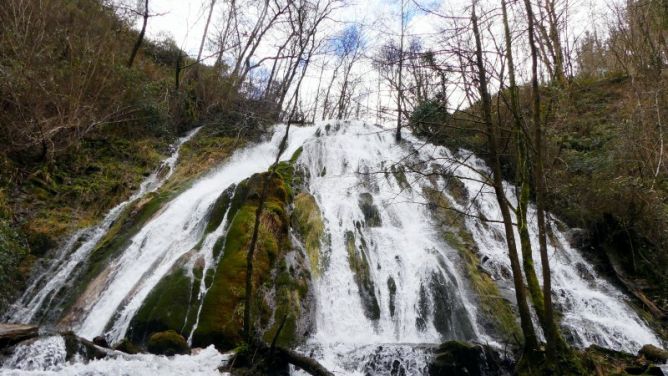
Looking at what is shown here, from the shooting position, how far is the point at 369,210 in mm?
11461

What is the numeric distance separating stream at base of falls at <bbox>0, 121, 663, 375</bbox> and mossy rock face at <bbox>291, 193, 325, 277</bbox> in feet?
0.53

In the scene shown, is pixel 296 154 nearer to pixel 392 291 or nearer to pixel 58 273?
pixel 392 291

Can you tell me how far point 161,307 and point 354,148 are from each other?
10595mm

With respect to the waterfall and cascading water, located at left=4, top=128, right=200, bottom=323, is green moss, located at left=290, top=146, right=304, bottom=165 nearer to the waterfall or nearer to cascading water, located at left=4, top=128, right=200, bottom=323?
the waterfall

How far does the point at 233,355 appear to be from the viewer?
5.57 metres

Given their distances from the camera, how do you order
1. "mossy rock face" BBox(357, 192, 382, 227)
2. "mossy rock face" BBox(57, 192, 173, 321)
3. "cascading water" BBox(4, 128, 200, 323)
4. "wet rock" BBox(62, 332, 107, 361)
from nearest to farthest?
"wet rock" BBox(62, 332, 107, 361), "cascading water" BBox(4, 128, 200, 323), "mossy rock face" BBox(57, 192, 173, 321), "mossy rock face" BBox(357, 192, 382, 227)

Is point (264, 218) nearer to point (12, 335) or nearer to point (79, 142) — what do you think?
point (12, 335)

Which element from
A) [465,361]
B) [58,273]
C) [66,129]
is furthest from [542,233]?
[66,129]

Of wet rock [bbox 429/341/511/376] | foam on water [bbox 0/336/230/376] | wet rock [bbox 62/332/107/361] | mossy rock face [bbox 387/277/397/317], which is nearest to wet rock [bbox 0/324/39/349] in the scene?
foam on water [bbox 0/336/230/376]

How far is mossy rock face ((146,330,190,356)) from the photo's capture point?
5.98m

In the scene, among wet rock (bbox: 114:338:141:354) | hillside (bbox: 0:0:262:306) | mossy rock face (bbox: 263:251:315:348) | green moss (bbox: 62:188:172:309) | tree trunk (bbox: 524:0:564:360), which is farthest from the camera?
hillside (bbox: 0:0:262:306)

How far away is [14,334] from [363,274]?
593cm

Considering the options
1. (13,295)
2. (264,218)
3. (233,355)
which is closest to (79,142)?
(13,295)

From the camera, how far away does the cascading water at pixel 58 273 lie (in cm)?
764
